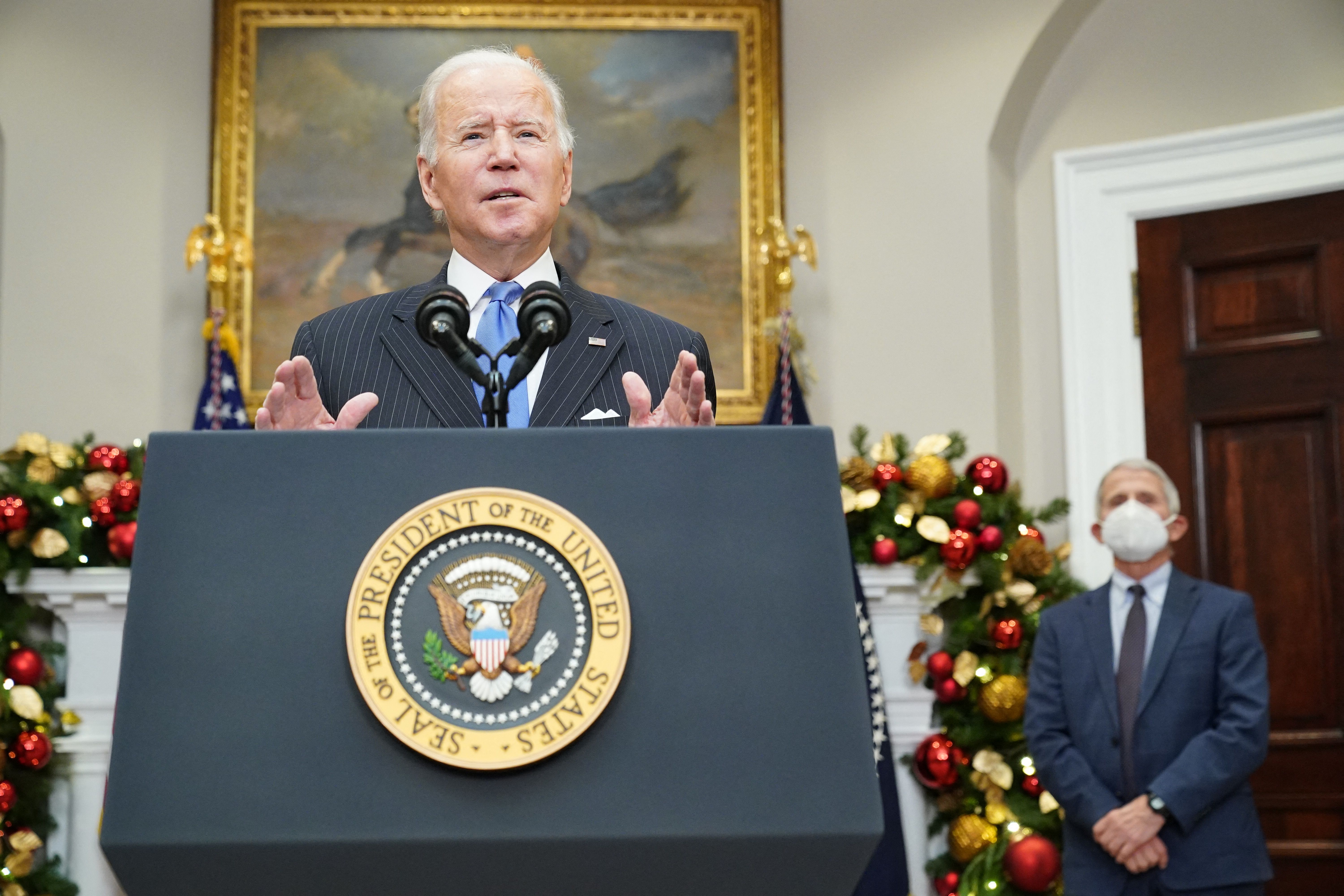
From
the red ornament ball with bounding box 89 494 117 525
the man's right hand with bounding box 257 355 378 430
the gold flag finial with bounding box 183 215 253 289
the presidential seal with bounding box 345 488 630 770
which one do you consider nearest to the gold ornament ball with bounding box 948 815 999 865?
the red ornament ball with bounding box 89 494 117 525

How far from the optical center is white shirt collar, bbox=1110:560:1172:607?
4.05 meters

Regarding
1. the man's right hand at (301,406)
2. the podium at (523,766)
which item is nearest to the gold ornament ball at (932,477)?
the man's right hand at (301,406)

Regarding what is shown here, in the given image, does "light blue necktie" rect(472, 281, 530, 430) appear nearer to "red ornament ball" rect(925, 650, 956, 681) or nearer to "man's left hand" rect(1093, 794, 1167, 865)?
"man's left hand" rect(1093, 794, 1167, 865)

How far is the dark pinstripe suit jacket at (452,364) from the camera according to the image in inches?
66.4

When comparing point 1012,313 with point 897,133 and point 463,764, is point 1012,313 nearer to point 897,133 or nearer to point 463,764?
point 897,133

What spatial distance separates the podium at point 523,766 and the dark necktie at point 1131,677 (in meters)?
2.98

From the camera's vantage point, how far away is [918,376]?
5.45 meters

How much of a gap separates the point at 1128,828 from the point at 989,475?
149cm

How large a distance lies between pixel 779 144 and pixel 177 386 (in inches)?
99.9

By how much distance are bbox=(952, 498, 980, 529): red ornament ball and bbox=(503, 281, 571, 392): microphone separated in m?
3.51

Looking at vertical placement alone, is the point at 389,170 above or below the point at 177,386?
above

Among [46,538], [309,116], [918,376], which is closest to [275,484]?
[46,538]

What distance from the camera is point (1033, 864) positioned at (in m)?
4.36

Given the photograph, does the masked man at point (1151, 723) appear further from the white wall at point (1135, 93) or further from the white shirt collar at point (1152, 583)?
the white wall at point (1135, 93)
